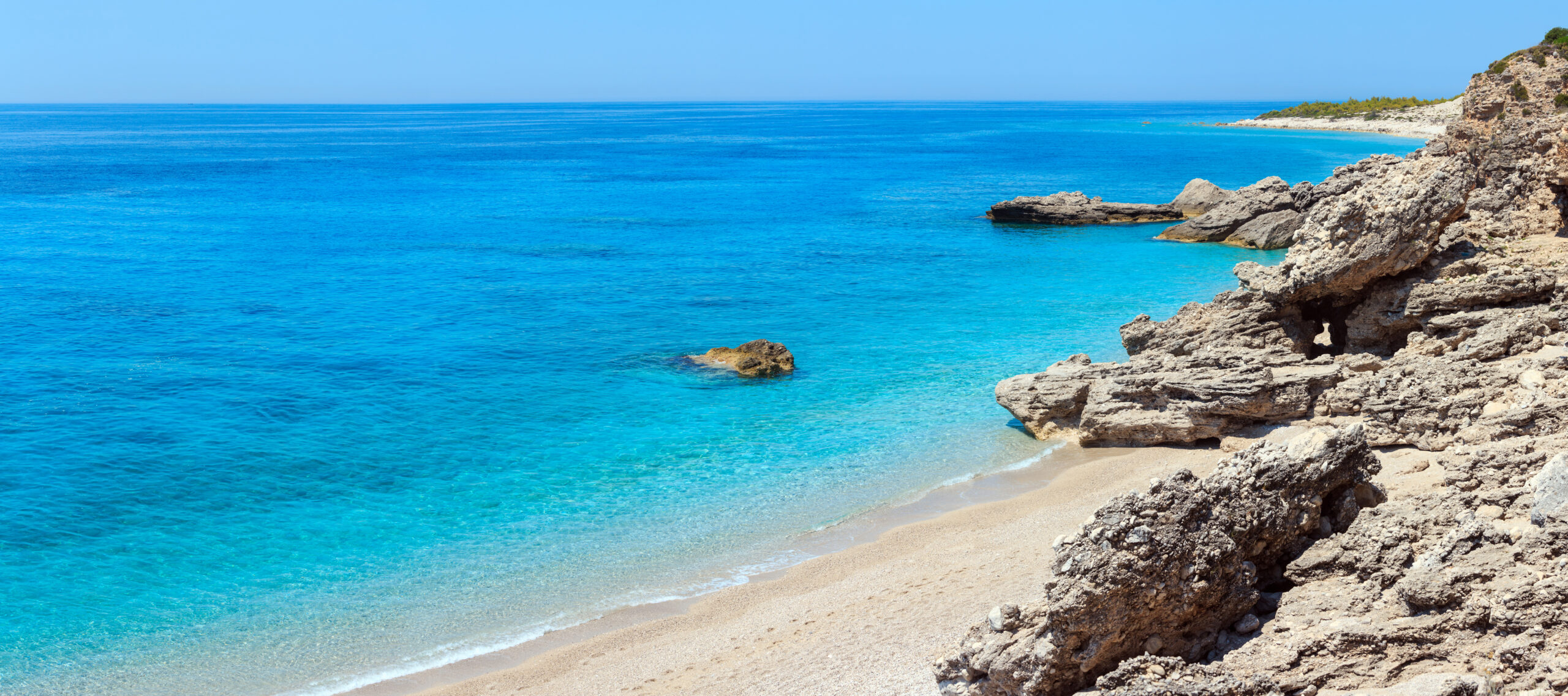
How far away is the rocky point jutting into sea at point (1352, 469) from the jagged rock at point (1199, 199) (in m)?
38.1

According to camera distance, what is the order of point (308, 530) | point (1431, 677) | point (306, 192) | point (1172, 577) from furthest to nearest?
point (306, 192) < point (308, 530) < point (1172, 577) < point (1431, 677)

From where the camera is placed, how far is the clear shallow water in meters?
15.4

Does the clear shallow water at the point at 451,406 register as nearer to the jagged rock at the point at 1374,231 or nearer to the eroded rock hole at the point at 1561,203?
the jagged rock at the point at 1374,231

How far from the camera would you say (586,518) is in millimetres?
18375

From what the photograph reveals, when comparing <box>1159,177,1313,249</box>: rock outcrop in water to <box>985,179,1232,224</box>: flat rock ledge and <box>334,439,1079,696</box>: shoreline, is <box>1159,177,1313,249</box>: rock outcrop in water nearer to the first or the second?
<box>985,179,1232,224</box>: flat rock ledge

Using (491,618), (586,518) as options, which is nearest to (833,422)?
(586,518)

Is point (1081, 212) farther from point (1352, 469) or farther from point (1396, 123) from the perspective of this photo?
point (1396, 123)

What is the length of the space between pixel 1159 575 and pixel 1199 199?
56555mm

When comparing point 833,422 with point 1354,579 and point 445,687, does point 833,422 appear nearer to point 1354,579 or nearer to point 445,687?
point 445,687

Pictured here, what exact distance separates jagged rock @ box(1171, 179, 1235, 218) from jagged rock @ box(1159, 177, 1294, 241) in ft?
14.6

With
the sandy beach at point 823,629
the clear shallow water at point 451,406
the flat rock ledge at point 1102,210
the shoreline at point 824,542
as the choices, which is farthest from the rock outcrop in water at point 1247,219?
the sandy beach at point 823,629

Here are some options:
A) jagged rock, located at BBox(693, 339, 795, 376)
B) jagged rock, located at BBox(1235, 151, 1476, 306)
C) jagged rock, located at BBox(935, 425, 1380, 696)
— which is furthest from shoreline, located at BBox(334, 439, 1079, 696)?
jagged rock, located at BBox(693, 339, 795, 376)

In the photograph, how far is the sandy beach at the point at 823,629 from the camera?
1192 cm

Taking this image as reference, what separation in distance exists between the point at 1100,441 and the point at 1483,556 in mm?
11920
